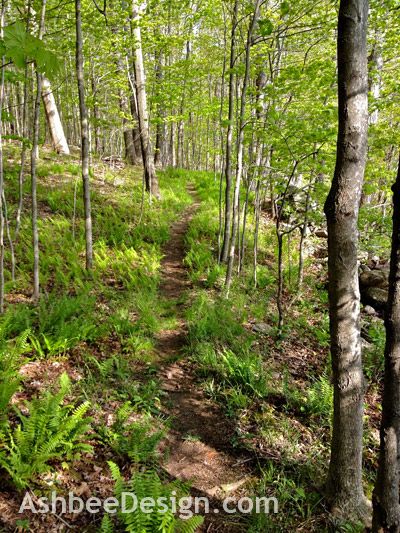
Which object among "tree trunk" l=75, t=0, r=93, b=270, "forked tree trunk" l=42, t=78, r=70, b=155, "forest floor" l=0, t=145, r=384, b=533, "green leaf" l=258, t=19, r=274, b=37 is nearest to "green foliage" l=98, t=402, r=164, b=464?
"forest floor" l=0, t=145, r=384, b=533

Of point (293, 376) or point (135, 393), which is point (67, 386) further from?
point (293, 376)

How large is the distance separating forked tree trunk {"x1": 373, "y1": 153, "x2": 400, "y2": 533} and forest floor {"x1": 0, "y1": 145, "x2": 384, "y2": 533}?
1.88ft

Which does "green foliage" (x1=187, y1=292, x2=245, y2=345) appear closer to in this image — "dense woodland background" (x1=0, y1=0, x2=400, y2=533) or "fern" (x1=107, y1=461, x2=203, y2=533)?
"dense woodland background" (x1=0, y1=0, x2=400, y2=533)

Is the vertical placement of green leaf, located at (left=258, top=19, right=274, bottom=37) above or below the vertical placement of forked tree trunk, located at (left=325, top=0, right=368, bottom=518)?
above

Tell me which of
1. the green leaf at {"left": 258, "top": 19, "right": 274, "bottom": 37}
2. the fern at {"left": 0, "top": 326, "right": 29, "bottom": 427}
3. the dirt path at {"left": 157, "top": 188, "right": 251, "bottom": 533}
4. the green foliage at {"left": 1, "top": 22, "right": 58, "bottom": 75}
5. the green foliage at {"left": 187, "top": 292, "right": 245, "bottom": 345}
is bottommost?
the dirt path at {"left": 157, "top": 188, "right": 251, "bottom": 533}

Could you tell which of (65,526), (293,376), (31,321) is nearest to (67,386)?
(65,526)

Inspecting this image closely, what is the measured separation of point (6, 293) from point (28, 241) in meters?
1.68

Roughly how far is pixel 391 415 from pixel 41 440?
9.02 ft

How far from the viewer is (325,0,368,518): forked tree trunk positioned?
2271mm

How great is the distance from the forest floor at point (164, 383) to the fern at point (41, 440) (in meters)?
0.02

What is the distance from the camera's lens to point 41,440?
2.82 meters

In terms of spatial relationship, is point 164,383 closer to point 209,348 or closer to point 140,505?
point 209,348

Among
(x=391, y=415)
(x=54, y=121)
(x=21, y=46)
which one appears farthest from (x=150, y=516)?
(x=54, y=121)

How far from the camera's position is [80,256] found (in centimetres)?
727
